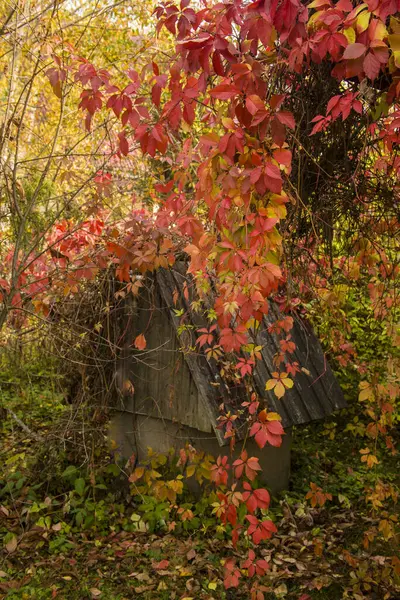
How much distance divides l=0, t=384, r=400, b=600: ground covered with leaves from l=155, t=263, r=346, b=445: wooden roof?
90cm

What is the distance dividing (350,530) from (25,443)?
406cm

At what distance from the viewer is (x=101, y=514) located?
5.42 meters

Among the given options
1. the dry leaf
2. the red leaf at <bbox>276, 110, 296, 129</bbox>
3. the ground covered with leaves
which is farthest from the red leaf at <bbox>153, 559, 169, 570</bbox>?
→ the red leaf at <bbox>276, 110, 296, 129</bbox>

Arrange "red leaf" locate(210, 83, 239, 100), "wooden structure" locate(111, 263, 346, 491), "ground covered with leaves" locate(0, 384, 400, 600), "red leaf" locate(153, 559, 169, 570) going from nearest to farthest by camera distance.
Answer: "red leaf" locate(210, 83, 239, 100)
"ground covered with leaves" locate(0, 384, 400, 600)
"red leaf" locate(153, 559, 169, 570)
"wooden structure" locate(111, 263, 346, 491)

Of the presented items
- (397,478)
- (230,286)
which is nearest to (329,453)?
(397,478)

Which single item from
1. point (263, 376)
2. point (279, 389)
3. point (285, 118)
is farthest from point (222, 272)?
point (263, 376)

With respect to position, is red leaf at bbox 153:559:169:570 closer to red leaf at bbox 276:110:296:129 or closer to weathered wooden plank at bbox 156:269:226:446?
weathered wooden plank at bbox 156:269:226:446

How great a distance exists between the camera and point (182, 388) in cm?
554

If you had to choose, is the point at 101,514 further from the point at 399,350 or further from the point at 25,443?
the point at 399,350

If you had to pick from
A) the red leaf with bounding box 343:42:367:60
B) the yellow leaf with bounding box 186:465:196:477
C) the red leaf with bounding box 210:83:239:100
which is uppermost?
the red leaf with bounding box 210:83:239:100

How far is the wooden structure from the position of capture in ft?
17.5

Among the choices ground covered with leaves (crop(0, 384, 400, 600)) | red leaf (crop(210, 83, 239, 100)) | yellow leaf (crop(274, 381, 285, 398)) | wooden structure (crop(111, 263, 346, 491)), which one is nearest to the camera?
red leaf (crop(210, 83, 239, 100))

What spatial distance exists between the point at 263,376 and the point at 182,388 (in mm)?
824

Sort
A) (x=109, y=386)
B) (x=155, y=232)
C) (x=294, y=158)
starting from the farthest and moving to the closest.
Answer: (x=109, y=386), (x=155, y=232), (x=294, y=158)
